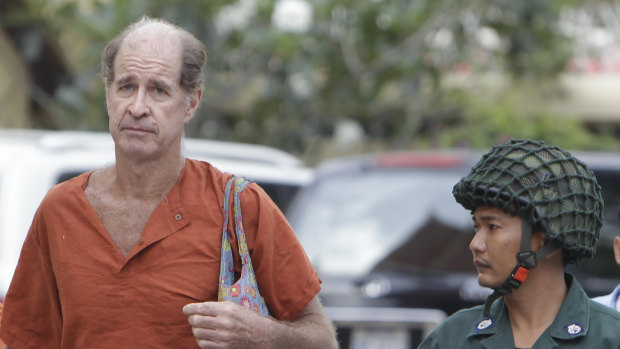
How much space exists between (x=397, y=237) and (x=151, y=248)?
2885mm

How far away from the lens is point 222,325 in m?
2.99

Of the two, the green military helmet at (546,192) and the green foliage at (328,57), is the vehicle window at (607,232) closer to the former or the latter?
the green military helmet at (546,192)

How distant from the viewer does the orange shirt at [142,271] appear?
3.09 m

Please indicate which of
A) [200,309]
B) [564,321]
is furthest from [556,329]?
[200,309]

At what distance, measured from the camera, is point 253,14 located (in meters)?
12.4

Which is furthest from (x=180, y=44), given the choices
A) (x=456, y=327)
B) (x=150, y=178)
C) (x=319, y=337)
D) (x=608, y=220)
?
(x=608, y=220)

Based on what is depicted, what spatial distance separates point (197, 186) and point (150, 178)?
141mm

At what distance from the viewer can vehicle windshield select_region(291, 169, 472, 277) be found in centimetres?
580

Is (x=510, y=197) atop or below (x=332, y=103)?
below

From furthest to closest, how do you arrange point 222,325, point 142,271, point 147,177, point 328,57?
point 328,57
point 147,177
point 142,271
point 222,325

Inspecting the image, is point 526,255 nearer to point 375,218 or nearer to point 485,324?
point 485,324

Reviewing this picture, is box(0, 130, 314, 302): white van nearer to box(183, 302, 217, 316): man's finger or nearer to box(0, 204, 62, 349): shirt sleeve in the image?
box(0, 204, 62, 349): shirt sleeve

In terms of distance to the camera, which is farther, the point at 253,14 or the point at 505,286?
the point at 253,14

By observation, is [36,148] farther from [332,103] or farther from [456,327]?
[332,103]
